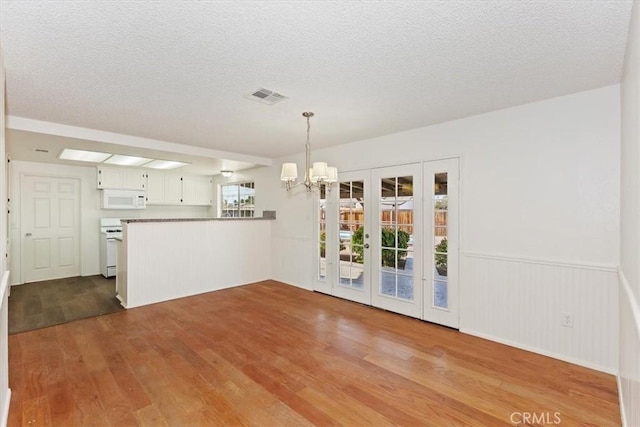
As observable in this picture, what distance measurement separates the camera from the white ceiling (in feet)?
5.40

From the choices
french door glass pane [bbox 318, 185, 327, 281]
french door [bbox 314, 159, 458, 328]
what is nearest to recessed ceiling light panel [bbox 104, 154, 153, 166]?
french door glass pane [bbox 318, 185, 327, 281]

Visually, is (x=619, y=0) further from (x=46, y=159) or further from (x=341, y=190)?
(x=46, y=159)

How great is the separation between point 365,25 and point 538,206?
244cm

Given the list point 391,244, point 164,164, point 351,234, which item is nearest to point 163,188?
point 164,164

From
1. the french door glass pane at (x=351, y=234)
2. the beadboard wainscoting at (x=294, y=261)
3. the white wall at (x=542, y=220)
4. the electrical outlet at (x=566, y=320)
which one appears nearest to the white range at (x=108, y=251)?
the beadboard wainscoting at (x=294, y=261)

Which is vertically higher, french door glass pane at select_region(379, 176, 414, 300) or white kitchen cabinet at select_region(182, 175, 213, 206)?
white kitchen cabinet at select_region(182, 175, 213, 206)

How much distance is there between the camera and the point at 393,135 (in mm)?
4137

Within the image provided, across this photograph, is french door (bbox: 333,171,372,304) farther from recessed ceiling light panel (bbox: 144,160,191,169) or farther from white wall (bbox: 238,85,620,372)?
recessed ceiling light panel (bbox: 144,160,191,169)

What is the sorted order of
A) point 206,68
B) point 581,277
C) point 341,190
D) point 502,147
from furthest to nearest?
point 341,190, point 502,147, point 581,277, point 206,68

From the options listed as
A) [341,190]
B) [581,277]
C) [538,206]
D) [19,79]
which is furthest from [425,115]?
[19,79]

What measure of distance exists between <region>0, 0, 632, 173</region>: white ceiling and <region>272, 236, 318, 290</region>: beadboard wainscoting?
104 inches

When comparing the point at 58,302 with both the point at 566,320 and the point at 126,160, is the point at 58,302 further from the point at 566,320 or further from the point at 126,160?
the point at 566,320

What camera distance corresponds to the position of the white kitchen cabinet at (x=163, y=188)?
6.84m

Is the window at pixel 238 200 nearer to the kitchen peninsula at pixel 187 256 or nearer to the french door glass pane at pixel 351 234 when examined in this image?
the kitchen peninsula at pixel 187 256
